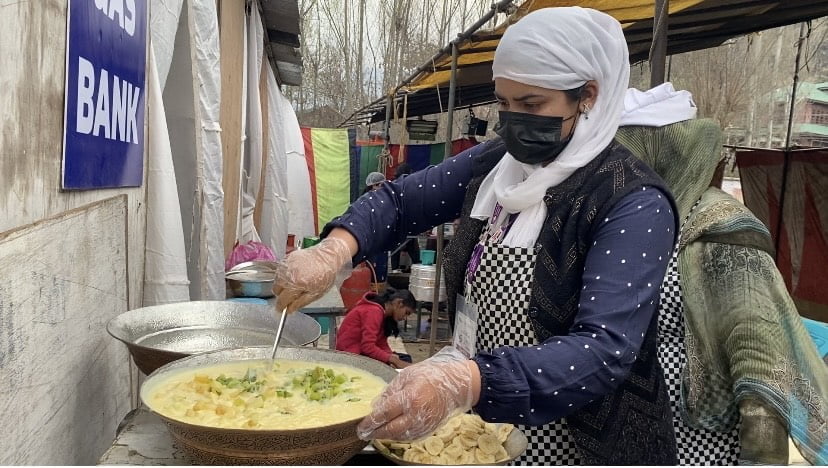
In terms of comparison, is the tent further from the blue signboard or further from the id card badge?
the blue signboard

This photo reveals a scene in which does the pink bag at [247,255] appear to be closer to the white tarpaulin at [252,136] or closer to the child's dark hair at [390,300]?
the child's dark hair at [390,300]

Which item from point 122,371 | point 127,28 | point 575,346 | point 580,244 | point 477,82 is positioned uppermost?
point 477,82

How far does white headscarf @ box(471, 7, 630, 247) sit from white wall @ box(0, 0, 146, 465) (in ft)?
3.64

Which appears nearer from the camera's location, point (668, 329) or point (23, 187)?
point (23, 187)

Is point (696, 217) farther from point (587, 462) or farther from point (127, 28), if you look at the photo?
point (127, 28)

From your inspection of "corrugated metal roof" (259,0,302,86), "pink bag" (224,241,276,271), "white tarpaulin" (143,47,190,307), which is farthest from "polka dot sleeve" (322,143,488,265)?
"corrugated metal roof" (259,0,302,86)

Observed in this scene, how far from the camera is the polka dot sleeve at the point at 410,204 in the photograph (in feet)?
6.42

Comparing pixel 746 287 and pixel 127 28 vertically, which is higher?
pixel 127 28

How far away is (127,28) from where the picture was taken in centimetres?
227

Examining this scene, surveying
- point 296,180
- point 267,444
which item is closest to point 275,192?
point 296,180

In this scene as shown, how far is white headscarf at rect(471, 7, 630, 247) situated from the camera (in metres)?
1.49

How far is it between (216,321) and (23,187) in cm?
75

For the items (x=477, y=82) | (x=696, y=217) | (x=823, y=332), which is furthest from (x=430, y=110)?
(x=696, y=217)

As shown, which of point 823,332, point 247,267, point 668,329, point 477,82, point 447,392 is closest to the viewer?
point 447,392
